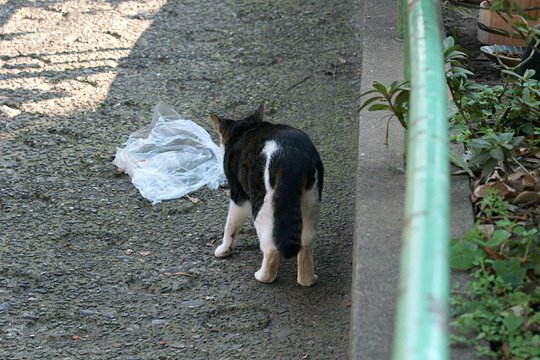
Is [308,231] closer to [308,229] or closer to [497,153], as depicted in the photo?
[308,229]

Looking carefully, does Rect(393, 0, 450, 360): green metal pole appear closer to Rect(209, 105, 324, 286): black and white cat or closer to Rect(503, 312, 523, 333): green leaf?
Rect(503, 312, 523, 333): green leaf

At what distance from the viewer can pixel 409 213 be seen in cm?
141

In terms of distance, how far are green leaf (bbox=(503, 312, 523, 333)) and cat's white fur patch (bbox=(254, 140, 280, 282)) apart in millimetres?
1263

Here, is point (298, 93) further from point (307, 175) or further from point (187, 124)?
point (307, 175)

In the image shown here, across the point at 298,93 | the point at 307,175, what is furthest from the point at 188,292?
the point at 298,93

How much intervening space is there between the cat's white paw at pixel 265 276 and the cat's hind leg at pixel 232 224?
27 cm

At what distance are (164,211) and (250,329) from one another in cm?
117

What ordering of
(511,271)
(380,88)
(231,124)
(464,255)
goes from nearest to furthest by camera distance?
1. (511,271)
2. (464,255)
3. (380,88)
4. (231,124)

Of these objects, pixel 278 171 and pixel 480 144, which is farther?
pixel 278 171

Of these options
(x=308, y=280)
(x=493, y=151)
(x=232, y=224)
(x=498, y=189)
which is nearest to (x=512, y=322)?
(x=498, y=189)

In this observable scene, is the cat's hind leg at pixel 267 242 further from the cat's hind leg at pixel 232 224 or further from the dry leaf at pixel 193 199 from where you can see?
the dry leaf at pixel 193 199

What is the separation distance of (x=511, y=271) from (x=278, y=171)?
1166 millimetres

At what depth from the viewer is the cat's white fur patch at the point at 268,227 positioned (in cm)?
359

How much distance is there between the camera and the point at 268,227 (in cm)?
361
